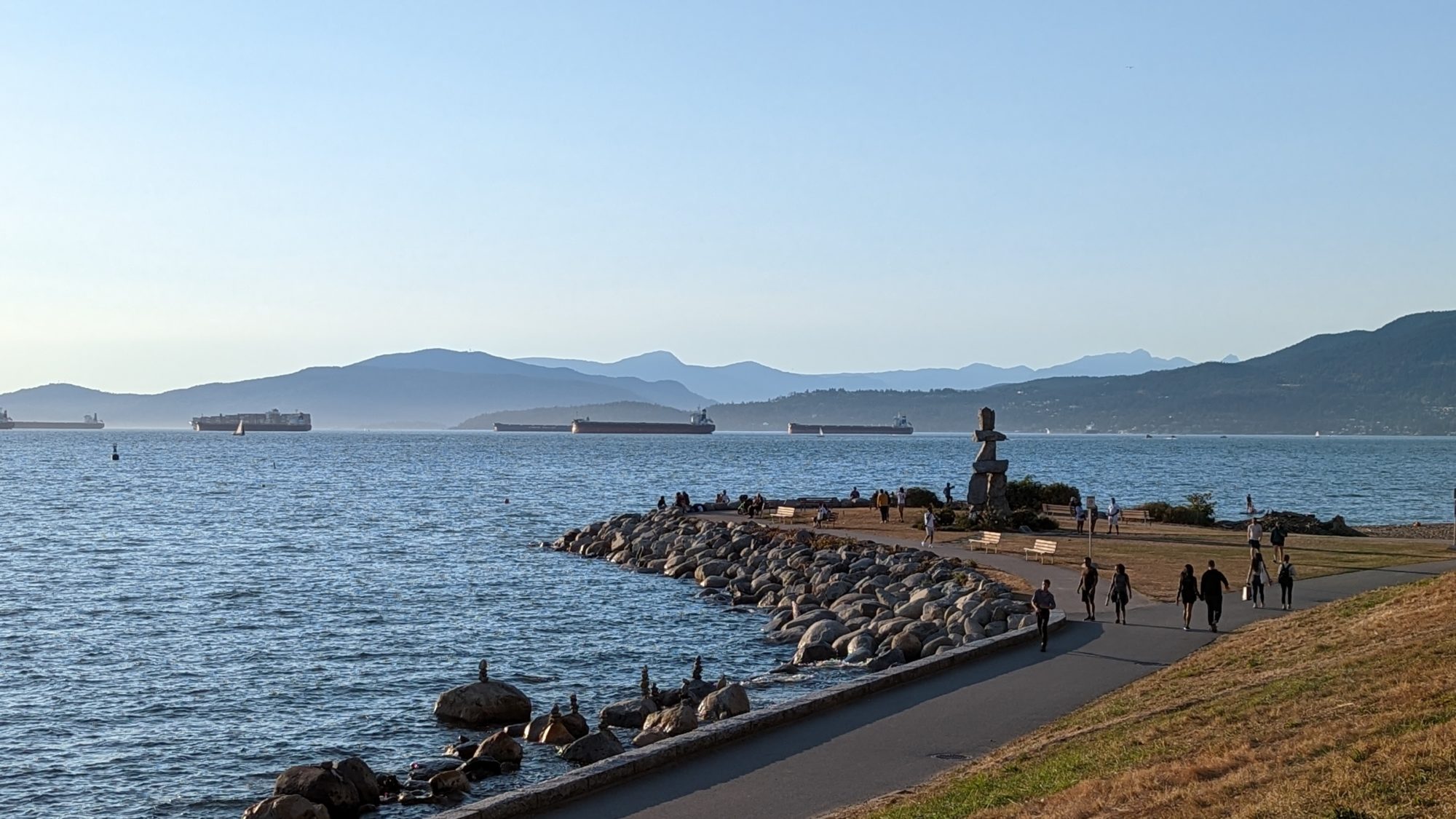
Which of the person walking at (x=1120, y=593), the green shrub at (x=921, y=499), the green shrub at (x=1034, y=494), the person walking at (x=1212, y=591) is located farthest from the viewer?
the green shrub at (x=921, y=499)

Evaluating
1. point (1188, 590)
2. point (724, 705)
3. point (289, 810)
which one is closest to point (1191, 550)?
point (1188, 590)

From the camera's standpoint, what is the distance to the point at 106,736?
59.9 ft

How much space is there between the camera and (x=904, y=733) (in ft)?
48.0

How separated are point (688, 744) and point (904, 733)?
8.34 ft

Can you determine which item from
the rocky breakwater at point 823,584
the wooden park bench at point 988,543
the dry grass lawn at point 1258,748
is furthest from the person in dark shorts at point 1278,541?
the dry grass lawn at point 1258,748

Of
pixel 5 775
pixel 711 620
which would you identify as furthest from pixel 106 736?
pixel 711 620

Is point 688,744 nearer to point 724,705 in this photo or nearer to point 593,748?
point 593,748

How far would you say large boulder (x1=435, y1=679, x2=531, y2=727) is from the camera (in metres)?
18.6

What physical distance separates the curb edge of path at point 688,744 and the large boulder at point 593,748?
1.30 meters

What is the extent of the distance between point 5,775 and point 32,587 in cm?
2081

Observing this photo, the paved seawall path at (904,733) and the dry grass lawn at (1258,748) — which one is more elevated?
the dry grass lawn at (1258,748)

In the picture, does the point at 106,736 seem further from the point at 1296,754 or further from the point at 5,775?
the point at 1296,754

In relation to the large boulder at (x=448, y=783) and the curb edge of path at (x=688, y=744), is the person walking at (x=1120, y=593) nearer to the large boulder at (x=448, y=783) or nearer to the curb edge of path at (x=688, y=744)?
the curb edge of path at (x=688, y=744)

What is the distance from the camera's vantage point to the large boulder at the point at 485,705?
18578 mm
